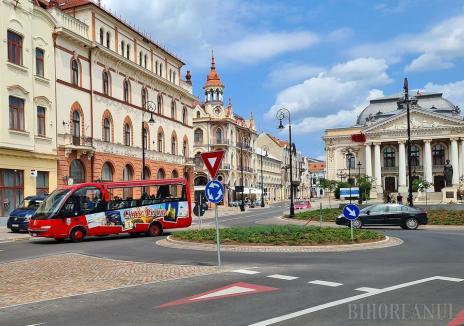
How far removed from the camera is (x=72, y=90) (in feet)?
136

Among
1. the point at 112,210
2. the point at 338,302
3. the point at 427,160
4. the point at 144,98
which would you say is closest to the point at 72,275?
the point at 338,302

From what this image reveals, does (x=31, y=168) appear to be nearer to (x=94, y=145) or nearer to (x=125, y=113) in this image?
(x=94, y=145)

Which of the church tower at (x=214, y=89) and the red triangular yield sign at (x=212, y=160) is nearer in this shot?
the red triangular yield sign at (x=212, y=160)

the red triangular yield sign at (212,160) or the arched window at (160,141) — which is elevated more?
the arched window at (160,141)

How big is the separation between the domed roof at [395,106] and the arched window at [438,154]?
673 cm

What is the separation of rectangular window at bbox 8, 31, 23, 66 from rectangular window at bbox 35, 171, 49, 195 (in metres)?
7.62

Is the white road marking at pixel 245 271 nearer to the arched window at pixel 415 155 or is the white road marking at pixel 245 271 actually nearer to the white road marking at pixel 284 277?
the white road marking at pixel 284 277

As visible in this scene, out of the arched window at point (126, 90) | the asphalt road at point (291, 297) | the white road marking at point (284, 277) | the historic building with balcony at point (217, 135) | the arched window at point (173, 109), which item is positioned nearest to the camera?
the asphalt road at point (291, 297)

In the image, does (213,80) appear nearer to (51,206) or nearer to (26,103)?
(26,103)

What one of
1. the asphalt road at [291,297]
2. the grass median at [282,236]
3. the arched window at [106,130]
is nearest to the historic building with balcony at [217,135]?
the arched window at [106,130]

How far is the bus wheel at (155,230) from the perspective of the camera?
2630cm

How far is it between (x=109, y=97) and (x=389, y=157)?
75047 mm

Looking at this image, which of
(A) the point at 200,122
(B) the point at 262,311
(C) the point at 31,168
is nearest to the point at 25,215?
(C) the point at 31,168

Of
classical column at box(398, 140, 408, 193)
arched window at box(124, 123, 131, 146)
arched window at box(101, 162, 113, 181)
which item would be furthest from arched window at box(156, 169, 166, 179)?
classical column at box(398, 140, 408, 193)
